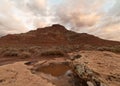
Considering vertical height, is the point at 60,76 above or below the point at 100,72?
below

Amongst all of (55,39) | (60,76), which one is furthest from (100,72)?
(55,39)

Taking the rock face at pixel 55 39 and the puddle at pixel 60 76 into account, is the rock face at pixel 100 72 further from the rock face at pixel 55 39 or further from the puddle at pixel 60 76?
the rock face at pixel 55 39

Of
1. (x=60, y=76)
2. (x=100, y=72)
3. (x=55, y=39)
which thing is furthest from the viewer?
(x=55, y=39)

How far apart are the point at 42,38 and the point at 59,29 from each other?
54.5 ft

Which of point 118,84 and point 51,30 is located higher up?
point 51,30

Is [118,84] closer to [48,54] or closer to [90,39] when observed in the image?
[48,54]

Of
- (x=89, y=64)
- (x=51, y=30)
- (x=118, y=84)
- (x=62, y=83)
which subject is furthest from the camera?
(x=51, y=30)

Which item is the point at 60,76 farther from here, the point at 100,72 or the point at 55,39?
the point at 55,39

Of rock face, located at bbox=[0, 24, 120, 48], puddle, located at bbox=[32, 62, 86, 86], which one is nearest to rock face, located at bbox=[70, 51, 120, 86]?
puddle, located at bbox=[32, 62, 86, 86]

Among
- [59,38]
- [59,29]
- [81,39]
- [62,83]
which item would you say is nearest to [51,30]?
[59,29]

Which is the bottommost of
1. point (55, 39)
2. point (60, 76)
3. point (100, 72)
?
point (60, 76)

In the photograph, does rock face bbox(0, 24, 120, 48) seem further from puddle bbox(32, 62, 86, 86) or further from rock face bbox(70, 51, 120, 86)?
rock face bbox(70, 51, 120, 86)

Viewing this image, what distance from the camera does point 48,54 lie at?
18.8m

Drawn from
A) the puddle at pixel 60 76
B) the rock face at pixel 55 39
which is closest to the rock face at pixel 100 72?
the puddle at pixel 60 76
